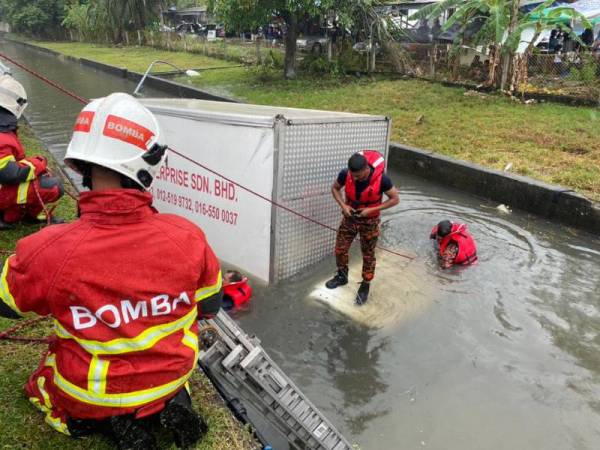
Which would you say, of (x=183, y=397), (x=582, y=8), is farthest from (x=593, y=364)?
(x=582, y=8)

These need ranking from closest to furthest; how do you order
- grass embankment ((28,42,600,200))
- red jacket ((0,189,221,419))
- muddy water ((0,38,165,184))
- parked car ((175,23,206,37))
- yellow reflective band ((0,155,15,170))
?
red jacket ((0,189,221,419))
yellow reflective band ((0,155,15,170))
grass embankment ((28,42,600,200))
muddy water ((0,38,165,184))
parked car ((175,23,206,37))

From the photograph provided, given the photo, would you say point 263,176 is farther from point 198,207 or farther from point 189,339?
point 189,339

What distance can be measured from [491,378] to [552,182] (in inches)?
167

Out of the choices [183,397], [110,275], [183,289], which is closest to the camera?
[110,275]

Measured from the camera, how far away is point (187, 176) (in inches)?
→ 205

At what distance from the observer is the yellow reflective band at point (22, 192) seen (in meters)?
4.38

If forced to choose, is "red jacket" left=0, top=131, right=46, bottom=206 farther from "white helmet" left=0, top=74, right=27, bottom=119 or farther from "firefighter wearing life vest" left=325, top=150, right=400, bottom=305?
"firefighter wearing life vest" left=325, top=150, right=400, bottom=305

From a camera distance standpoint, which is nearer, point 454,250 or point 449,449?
point 449,449

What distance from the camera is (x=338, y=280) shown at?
196 inches

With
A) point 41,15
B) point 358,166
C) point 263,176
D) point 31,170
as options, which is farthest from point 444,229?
point 41,15

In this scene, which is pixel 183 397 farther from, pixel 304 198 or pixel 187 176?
pixel 187 176

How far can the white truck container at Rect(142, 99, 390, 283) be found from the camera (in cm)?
442

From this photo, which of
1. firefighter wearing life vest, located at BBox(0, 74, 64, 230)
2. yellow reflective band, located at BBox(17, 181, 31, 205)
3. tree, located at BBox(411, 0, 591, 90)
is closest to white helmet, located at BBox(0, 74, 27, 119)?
firefighter wearing life vest, located at BBox(0, 74, 64, 230)

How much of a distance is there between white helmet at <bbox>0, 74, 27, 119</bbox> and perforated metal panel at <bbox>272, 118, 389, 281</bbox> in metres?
2.27
